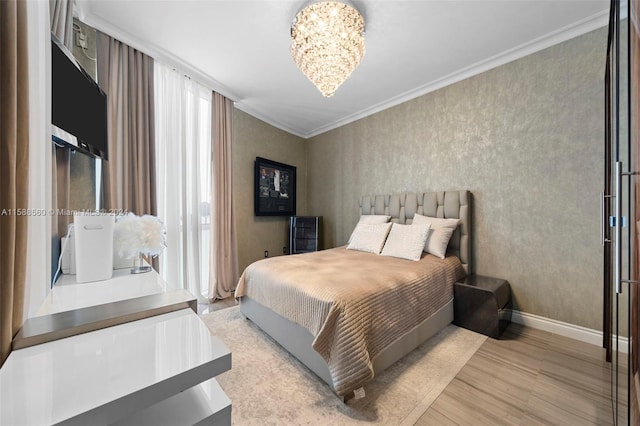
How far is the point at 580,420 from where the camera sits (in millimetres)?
1276

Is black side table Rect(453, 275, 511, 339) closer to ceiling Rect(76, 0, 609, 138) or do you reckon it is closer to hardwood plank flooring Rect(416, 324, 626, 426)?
hardwood plank flooring Rect(416, 324, 626, 426)

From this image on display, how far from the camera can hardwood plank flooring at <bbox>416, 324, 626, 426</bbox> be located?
129cm

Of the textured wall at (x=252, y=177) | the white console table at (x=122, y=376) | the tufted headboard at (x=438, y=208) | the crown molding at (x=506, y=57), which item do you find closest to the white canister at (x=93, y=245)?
the white console table at (x=122, y=376)

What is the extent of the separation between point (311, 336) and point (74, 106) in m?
2.02

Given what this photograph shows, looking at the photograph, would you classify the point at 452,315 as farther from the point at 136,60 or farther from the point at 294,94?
the point at 136,60

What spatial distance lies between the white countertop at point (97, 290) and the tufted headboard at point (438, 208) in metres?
2.68

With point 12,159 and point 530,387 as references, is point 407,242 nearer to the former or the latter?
point 530,387

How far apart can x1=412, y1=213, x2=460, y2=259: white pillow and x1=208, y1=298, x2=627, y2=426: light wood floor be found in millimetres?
868

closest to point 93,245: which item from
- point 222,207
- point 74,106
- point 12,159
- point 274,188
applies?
point 12,159

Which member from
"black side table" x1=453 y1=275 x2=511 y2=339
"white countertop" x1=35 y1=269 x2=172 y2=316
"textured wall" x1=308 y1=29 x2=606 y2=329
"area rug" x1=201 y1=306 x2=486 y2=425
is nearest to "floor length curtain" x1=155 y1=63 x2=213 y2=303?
"area rug" x1=201 y1=306 x2=486 y2=425

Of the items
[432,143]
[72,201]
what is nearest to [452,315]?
[432,143]

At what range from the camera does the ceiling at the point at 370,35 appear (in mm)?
1837

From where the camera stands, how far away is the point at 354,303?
56.6 inches

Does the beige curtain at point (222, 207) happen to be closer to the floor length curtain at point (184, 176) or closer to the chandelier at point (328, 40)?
the floor length curtain at point (184, 176)
